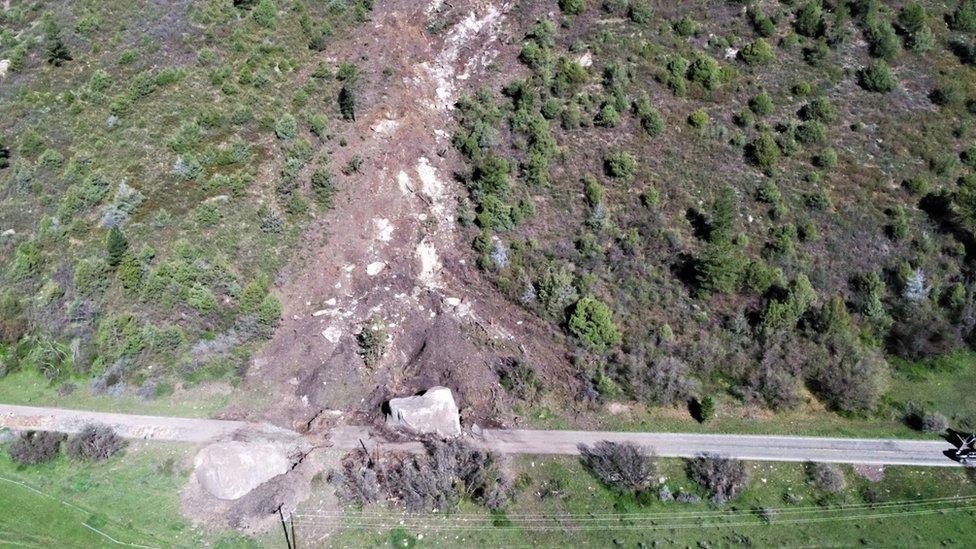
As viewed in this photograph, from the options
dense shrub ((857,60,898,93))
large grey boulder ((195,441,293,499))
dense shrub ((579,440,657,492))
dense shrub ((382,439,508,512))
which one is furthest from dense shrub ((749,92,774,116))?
large grey boulder ((195,441,293,499))

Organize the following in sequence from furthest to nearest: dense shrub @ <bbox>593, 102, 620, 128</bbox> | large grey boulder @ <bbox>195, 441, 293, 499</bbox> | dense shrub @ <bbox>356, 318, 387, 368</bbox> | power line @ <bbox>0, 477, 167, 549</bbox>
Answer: dense shrub @ <bbox>593, 102, 620, 128</bbox>, dense shrub @ <bbox>356, 318, 387, 368</bbox>, large grey boulder @ <bbox>195, 441, 293, 499</bbox>, power line @ <bbox>0, 477, 167, 549</bbox>

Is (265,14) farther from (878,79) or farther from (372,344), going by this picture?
(878,79)

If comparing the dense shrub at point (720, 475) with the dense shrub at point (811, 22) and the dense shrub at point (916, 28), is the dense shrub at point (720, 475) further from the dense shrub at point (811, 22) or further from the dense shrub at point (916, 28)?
the dense shrub at point (916, 28)

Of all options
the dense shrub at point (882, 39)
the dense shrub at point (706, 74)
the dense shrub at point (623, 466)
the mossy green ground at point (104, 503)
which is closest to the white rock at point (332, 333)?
the mossy green ground at point (104, 503)

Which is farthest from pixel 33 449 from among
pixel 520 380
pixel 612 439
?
pixel 612 439

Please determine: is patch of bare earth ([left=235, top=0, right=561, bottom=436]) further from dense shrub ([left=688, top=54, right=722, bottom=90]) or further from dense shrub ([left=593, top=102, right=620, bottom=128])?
dense shrub ([left=688, top=54, right=722, bottom=90])

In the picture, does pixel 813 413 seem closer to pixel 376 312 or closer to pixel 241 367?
pixel 376 312

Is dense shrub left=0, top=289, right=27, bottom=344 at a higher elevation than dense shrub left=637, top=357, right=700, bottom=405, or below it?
higher
